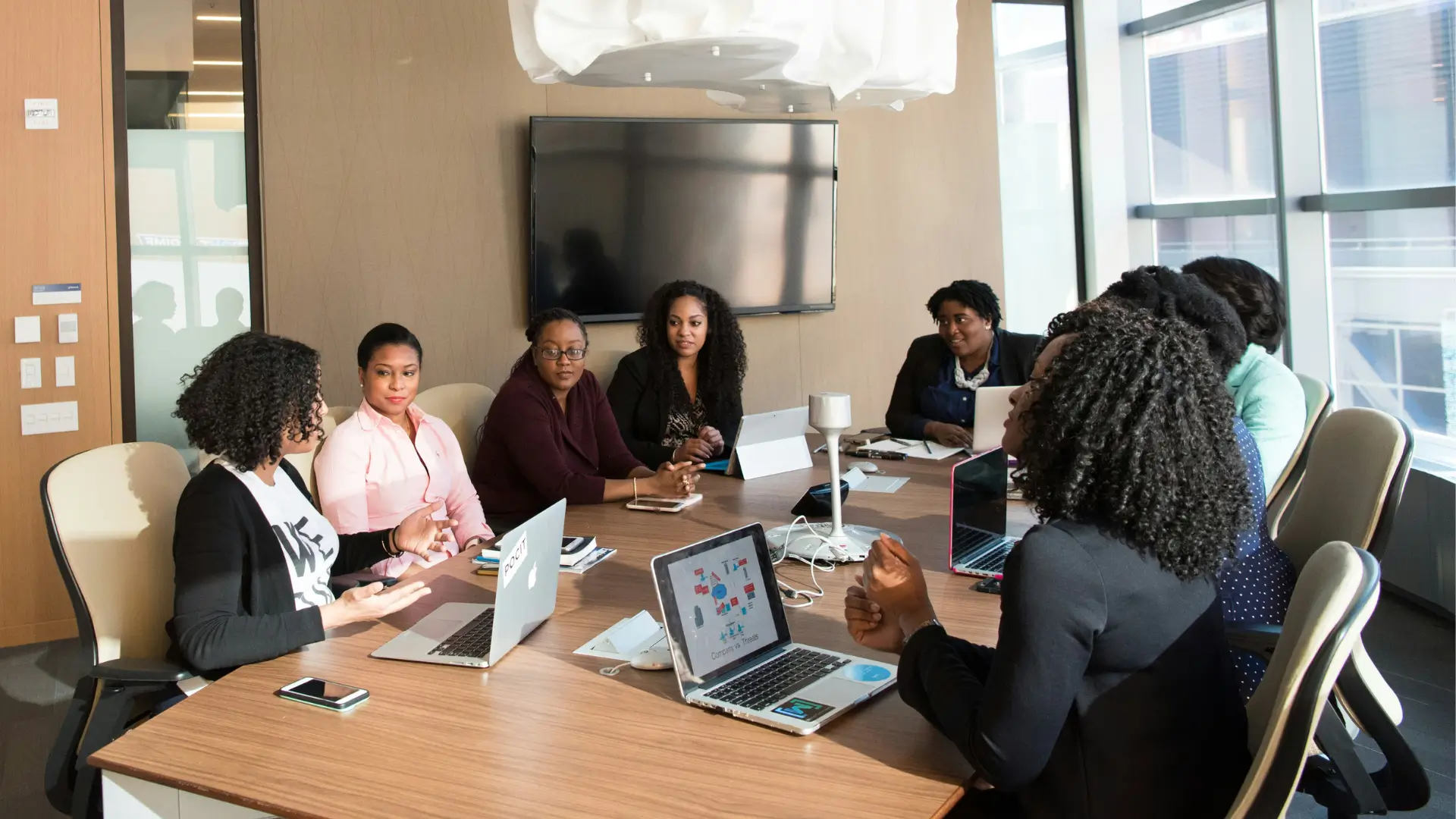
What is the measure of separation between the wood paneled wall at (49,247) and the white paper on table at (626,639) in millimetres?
3068

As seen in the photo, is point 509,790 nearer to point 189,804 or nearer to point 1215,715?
point 189,804

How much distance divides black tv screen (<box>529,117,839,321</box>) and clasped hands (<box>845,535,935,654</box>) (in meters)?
3.30

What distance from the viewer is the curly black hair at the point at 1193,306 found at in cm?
252

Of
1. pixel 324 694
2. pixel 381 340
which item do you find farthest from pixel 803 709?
pixel 381 340

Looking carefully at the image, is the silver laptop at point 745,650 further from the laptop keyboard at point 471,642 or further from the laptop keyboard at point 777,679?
the laptop keyboard at point 471,642

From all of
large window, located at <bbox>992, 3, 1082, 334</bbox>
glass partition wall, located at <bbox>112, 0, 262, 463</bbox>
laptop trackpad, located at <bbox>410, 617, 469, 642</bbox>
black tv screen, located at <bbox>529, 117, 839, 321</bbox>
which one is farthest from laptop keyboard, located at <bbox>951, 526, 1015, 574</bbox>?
large window, located at <bbox>992, 3, 1082, 334</bbox>

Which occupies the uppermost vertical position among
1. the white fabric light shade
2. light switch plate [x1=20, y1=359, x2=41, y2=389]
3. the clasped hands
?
the white fabric light shade

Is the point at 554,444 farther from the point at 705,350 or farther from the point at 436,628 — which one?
the point at 436,628

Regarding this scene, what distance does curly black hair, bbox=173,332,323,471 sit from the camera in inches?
85.9

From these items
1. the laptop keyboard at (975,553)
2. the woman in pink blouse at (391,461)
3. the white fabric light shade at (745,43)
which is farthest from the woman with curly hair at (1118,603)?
the woman in pink blouse at (391,461)

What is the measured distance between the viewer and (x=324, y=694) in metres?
1.73

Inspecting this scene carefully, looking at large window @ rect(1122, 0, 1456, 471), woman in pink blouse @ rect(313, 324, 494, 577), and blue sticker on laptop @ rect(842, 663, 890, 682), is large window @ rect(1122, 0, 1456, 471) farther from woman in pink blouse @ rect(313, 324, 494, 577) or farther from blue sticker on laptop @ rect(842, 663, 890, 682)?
woman in pink blouse @ rect(313, 324, 494, 577)

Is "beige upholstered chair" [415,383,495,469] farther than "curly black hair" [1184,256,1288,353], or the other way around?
"beige upholstered chair" [415,383,495,469]

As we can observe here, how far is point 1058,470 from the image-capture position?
1.48 m
